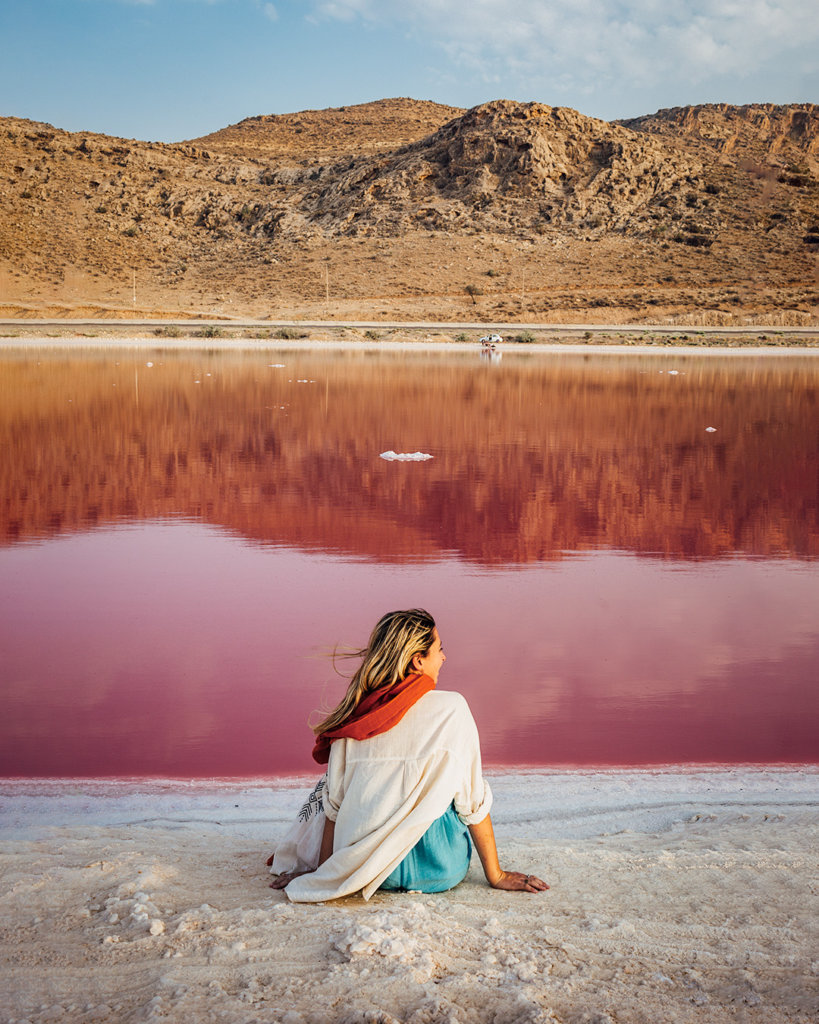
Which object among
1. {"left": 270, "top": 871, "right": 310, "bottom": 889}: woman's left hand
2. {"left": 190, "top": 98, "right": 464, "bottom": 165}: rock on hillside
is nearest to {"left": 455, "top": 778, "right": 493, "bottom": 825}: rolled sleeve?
{"left": 270, "top": 871, "right": 310, "bottom": 889}: woman's left hand

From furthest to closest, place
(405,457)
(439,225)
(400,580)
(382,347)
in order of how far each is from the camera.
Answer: (439,225) → (382,347) → (405,457) → (400,580)

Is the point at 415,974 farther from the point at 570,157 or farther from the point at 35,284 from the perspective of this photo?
the point at 570,157

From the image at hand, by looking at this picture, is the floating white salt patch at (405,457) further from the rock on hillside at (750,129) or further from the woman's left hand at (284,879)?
the rock on hillside at (750,129)

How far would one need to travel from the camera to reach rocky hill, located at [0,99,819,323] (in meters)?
70.6

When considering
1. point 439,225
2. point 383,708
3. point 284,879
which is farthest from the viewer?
point 439,225

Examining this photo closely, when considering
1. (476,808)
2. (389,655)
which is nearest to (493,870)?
(476,808)

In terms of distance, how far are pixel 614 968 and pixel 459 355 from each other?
3733cm

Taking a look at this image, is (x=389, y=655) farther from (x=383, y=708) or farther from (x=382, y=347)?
(x=382, y=347)

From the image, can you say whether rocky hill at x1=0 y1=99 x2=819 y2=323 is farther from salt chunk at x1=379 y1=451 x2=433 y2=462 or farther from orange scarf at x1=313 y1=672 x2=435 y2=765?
orange scarf at x1=313 y1=672 x2=435 y2=765

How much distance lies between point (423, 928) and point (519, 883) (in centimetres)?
53

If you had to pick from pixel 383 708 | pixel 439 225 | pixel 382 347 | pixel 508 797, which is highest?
pixel 439 225

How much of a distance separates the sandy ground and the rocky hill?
6200 centimetres

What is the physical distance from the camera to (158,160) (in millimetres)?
100500

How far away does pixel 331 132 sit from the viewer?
127 metres
